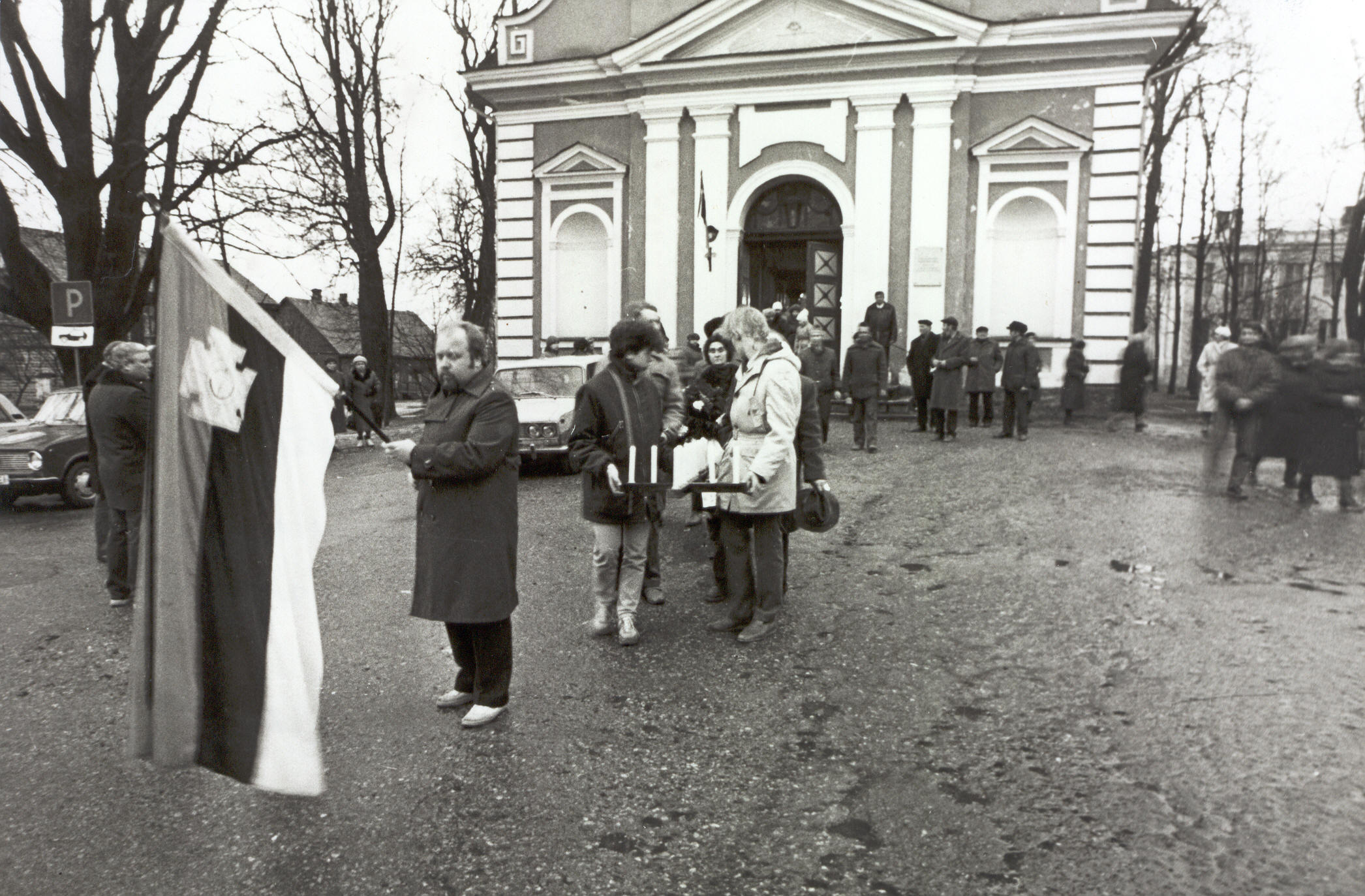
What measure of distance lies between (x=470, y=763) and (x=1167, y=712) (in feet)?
10.5

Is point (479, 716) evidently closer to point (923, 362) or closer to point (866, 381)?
point (866, 381)

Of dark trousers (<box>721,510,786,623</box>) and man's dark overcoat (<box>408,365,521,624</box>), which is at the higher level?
man's dark overcoat (<box>408,365,521,624</box>)

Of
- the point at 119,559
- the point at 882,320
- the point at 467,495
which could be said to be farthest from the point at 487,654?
the point at 882,320

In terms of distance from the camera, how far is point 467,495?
14.8 feet

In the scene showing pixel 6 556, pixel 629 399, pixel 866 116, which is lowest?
pixel 6 556

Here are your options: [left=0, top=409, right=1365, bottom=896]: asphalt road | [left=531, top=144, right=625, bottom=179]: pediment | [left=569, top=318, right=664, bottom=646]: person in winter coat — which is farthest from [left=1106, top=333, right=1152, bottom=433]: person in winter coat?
[left=569, top=318, right=664, bottom=646]: person in winter coat

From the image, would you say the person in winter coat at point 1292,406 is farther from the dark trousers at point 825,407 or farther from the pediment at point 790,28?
the pediment at point 790,28

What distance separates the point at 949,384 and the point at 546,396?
19.0 ft

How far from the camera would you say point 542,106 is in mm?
22109

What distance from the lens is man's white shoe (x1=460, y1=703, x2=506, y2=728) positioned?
4.71 m

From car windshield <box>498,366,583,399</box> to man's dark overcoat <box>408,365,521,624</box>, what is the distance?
942cm

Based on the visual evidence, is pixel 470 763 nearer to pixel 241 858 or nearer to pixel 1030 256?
pixel 241 858

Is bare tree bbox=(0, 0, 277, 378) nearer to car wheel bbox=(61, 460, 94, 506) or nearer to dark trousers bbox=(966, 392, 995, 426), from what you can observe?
car wheel bbox=(61, 460, 94, 506)

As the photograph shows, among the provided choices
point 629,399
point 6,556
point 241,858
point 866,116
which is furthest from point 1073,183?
point 241,858
